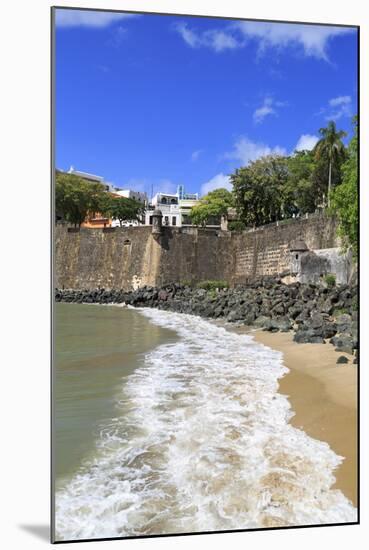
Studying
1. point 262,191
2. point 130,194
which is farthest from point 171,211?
point 130,194

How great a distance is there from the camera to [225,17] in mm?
3725

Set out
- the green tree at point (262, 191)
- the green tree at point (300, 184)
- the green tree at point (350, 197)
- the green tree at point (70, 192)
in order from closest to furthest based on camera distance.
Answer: the green tree at point (70, 192) → the green tree at point (350, 197) → the green tree at point (262, 191) → the green tree at point (300, 184)

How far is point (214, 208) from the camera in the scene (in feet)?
95.5

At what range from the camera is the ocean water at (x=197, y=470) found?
10.5 feet

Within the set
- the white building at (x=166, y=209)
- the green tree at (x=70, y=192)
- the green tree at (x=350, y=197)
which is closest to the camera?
the green tree at (x=70, y=192)

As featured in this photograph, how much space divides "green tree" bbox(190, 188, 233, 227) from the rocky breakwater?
4.89 meters

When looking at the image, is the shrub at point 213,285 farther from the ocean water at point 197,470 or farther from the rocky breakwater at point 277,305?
the ocean water at point 197,470

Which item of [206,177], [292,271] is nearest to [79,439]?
[206,177]

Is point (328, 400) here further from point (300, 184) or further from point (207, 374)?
point (300, 184)

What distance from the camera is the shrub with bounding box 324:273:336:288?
12086 millimetres

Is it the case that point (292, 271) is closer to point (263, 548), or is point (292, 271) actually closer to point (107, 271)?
point (107, 271)

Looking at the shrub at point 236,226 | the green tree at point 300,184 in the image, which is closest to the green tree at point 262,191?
the green tree at point 300,184

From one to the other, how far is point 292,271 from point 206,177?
1205cm

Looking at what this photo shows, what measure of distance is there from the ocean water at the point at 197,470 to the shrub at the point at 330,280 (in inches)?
276
